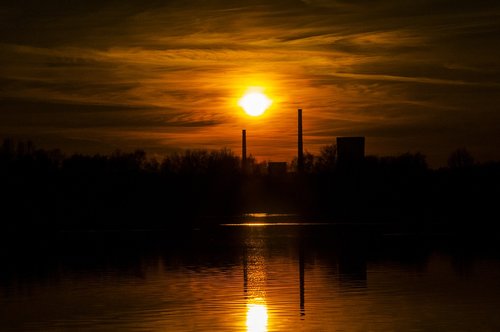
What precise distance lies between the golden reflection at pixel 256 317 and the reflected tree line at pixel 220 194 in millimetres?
52813

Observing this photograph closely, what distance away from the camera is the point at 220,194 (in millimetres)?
A: 137250

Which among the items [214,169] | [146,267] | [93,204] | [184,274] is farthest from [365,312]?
[214,169]

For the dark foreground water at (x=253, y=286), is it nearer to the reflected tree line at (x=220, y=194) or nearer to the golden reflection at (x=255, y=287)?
the golden reflection at (x=255, y=287)

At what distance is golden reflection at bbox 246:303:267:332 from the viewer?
2098cm

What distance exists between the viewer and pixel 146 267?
36.9 meters

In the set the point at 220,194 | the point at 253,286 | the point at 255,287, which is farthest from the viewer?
the point at 220,194

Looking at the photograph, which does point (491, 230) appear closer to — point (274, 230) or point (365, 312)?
point (274, 230)

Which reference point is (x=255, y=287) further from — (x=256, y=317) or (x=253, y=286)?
(x=256, y=317)

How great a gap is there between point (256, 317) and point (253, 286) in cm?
655

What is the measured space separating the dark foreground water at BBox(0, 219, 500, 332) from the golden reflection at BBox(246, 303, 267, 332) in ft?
0.09

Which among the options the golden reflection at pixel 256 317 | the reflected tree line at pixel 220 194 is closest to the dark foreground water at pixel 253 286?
the golden reflection at pixel 256 317

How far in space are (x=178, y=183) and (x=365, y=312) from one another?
114 meters

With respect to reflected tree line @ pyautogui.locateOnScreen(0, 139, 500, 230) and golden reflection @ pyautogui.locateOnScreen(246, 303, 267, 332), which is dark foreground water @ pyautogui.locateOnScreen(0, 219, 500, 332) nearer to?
golden reflection @ pyautogui.locateOnScreen(246, 303, 267, 332)

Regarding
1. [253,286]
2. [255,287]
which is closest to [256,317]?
[255,287]
